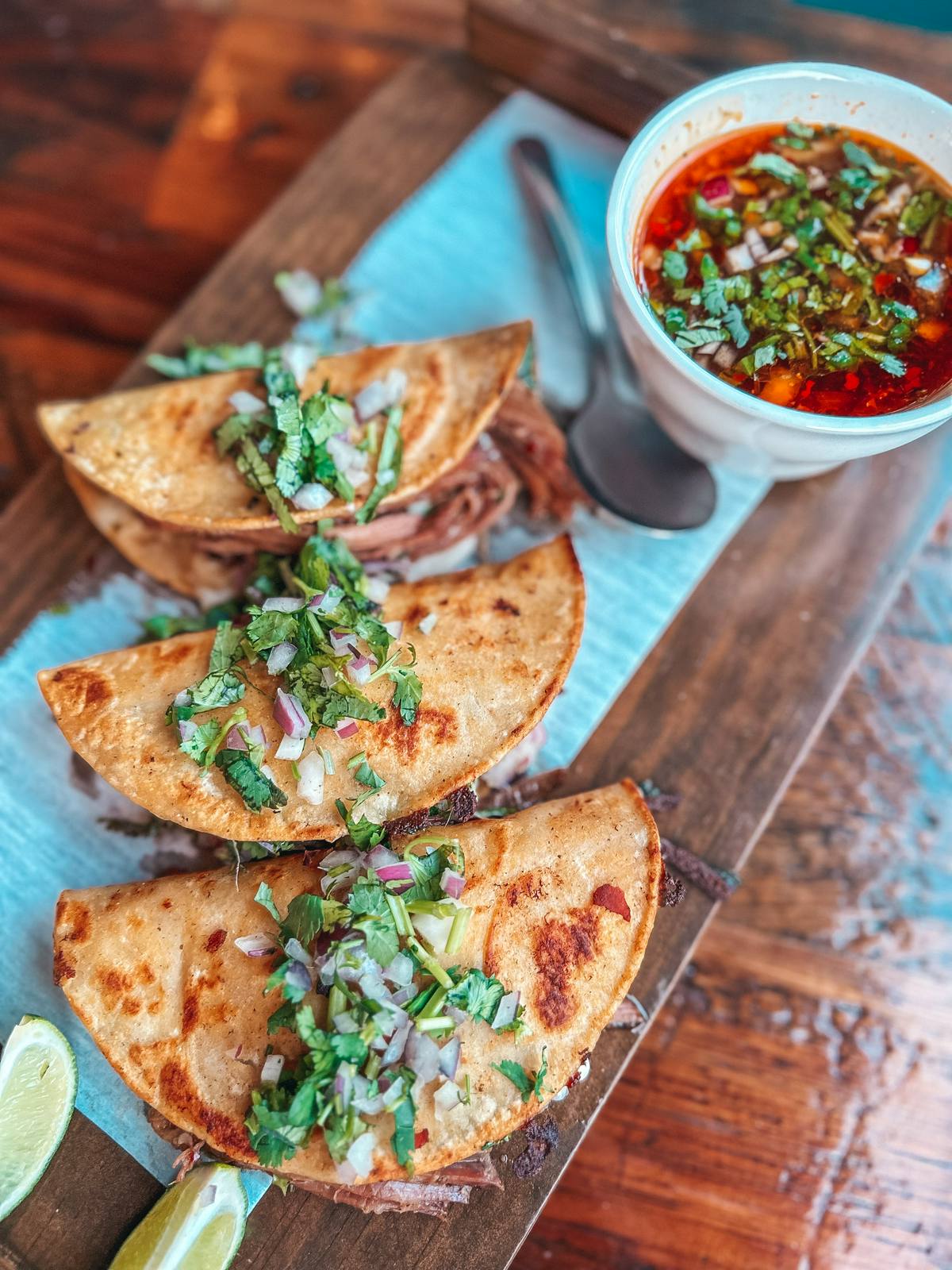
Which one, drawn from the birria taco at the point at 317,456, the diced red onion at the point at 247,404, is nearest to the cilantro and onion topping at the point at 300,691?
the birria taco at the point at 317,456

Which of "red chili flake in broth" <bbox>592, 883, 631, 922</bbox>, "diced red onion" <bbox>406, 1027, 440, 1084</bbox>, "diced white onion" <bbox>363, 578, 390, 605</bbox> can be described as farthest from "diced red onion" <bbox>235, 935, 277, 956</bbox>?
"diced white onion" <bbox>363, 578, 390, 605</bbox>

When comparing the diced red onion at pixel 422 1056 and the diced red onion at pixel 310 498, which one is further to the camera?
the diced red onion at pixel 310 498

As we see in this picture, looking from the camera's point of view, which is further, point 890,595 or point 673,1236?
point 890,595

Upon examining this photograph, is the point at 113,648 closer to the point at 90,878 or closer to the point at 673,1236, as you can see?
the point at 90,878

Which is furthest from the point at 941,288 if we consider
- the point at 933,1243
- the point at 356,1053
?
the point at 933,1243

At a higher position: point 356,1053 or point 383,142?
point 383,142

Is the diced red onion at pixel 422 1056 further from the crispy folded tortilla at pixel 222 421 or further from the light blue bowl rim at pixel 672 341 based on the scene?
the light blue bowl rim at pixel 672 341
